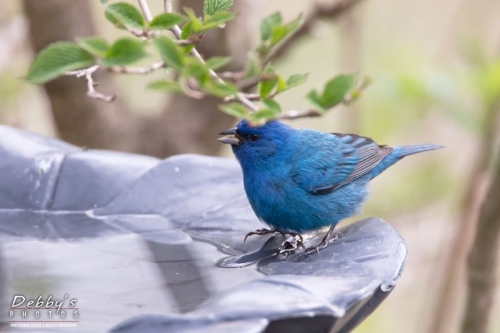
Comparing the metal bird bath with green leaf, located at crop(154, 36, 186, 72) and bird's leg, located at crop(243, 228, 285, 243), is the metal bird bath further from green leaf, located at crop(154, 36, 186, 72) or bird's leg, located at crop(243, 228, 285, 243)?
green leaf, located at crop(154, 36, 186, 72)

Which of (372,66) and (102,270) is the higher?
Answer: (102,270)

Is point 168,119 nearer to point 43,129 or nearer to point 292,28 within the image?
point 292,28

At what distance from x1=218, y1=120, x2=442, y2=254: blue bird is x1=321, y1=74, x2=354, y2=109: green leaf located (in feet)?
1.75

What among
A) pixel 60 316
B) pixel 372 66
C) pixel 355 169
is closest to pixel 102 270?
pixel 60 316

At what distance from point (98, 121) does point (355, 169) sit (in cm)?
149

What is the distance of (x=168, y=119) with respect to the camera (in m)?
3.87

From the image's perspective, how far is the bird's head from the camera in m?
2.66

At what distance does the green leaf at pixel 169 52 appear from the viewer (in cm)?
142

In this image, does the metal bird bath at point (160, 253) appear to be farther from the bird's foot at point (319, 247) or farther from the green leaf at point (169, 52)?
the green leaf at point (169, 52)

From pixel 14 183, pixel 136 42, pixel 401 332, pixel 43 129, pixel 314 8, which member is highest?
pixel 136 42

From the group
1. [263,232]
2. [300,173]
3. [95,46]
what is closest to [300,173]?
[300,173]

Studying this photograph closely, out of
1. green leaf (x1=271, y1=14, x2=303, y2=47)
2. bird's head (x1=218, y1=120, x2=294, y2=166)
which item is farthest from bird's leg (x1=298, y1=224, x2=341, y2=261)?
green leaf (x1=271, y1=14, x2=303, y2=47)

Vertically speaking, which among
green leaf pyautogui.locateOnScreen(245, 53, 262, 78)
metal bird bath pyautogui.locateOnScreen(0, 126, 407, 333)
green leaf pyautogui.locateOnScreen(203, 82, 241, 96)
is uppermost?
green leaf pyautogui.locateOnScreen(203, 82, 241, 96)

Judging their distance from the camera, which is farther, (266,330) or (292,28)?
(292,28)
